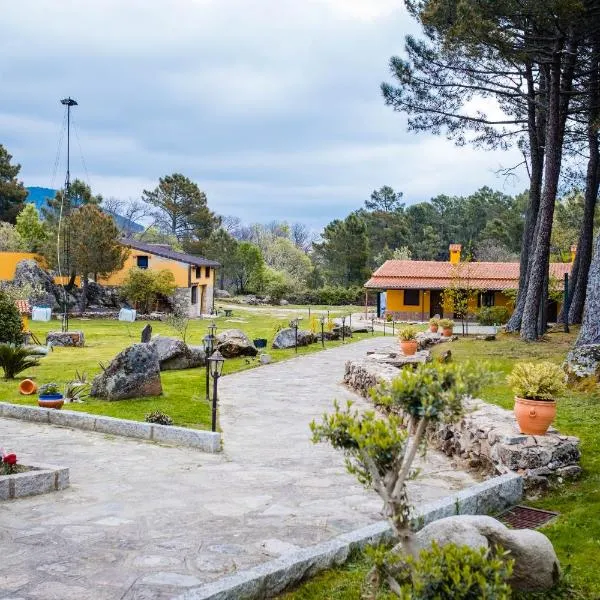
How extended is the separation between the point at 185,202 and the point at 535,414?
63.2m

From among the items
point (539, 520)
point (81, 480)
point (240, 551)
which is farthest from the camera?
point (81, 480)

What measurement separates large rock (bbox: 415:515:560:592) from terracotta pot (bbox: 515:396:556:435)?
3.36m

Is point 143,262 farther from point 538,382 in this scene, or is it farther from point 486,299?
point 538,382

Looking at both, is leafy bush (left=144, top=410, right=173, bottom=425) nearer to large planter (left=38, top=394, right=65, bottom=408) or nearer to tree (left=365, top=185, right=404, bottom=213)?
large planter (left=38, top=394, right=65, bottom=408)

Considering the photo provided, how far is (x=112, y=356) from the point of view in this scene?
74.1 ft

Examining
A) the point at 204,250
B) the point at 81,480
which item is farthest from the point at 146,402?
the point at 204,250

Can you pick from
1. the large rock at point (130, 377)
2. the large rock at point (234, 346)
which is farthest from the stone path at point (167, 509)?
the large rock at point (234, 346)

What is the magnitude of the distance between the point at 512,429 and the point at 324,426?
518 centimetres

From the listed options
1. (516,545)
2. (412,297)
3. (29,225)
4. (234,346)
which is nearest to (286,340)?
(234,346)

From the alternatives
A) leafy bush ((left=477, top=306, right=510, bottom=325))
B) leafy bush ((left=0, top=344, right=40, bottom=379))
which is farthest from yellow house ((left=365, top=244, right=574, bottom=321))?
leafy bush ((left=0, top=344, right=40, bottom=379))

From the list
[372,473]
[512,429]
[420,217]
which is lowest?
[512,429]

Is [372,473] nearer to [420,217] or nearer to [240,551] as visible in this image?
[240,551]

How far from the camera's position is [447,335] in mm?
29938

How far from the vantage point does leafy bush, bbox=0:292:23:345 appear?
2170 cm
